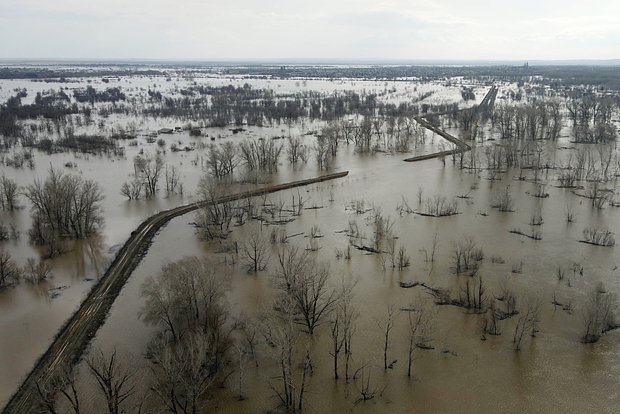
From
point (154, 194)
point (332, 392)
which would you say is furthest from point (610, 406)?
point (154, 194)

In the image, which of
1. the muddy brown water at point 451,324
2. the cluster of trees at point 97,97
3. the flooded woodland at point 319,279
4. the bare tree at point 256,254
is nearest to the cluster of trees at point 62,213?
the flooded woodland at point 319,279

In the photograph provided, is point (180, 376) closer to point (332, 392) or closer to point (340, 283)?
point (332, 392)

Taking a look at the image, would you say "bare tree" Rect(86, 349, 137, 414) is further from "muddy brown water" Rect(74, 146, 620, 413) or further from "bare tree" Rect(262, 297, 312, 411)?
"bare tree" Rect(262, 297, 312, 411)

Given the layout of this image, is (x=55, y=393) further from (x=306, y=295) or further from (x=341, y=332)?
(x=341, y=332)

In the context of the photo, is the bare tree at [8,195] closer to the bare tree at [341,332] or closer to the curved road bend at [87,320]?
the curved road bend at [87,320]

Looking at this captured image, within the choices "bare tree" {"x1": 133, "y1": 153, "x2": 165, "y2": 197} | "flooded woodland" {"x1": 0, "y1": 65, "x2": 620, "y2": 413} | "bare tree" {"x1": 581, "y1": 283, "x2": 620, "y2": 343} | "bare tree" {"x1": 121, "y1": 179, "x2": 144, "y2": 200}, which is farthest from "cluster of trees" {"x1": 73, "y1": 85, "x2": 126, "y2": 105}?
"bare tree" {"x1": 581, "y1": 283, "x2": 620, "y2": 343}

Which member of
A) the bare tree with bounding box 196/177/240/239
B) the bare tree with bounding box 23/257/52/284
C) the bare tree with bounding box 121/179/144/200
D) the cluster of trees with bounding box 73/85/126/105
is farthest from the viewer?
the cluster of trees with bounding box 73/85/126/105

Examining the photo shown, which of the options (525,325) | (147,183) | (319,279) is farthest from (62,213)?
(525,325)
